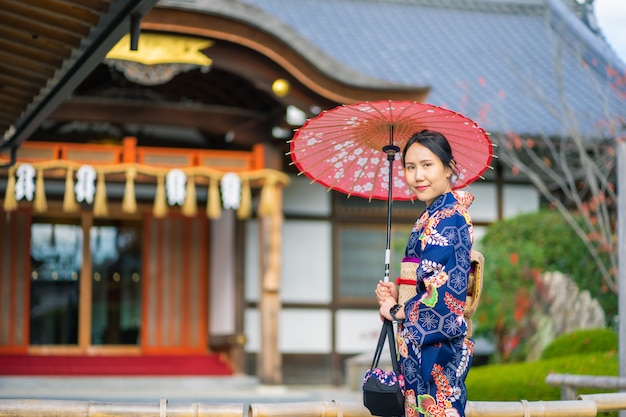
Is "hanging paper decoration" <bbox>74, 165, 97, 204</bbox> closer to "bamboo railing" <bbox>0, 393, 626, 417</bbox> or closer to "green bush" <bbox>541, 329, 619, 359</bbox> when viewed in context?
"green bush" <bbox>541, 329, 619, 359</bbox>

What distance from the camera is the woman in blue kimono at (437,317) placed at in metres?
3.72

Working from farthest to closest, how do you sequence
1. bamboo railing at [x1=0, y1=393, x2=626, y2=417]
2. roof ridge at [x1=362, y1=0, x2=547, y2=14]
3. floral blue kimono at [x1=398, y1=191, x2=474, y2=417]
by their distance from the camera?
roof ridge at [x1=362, y1=0, x2=547, y2=14]
bamboo railing at [x1=0, y1=393, x2=626, y2=417]
floral blue kimono at [x1=398, y1=191, x2=474, y2=417]

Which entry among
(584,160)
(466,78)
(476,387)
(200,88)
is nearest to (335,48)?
(466,78)

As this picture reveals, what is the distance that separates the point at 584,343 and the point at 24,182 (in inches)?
250

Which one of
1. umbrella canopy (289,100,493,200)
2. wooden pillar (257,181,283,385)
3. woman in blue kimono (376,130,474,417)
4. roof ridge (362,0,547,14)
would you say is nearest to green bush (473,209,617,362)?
wooden pillar (257,181,283,385)

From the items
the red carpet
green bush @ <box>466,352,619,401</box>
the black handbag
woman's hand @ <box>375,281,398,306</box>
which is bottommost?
the red carpet

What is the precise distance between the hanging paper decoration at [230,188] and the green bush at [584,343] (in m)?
4.28

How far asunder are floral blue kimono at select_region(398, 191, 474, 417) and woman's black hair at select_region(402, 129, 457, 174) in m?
0.25

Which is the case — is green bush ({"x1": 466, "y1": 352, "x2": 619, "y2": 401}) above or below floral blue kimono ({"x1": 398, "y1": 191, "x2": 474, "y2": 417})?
below

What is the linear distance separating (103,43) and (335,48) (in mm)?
11547

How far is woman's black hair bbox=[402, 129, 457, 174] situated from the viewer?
13.0 feet

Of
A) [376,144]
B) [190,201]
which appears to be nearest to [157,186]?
[190,201]

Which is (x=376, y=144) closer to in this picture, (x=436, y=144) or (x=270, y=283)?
(x=436, y=144)

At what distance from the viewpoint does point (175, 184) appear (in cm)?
1170
